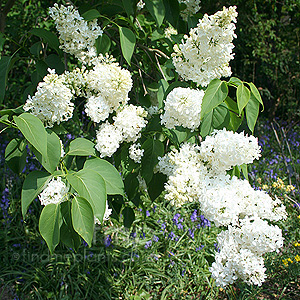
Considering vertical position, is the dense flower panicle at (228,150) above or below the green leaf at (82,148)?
above

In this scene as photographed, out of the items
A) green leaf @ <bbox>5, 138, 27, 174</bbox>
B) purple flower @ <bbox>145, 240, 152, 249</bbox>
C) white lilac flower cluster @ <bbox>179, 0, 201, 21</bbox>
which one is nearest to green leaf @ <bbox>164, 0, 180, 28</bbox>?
white lilac flower cluster @ <bbox>179, 0, 201, 21</bbox>

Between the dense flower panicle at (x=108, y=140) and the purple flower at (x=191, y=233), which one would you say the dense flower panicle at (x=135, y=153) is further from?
the purple flower at (x=191, y=233)

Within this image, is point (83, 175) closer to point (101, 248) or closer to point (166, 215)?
point (101, 248)

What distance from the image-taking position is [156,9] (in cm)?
141

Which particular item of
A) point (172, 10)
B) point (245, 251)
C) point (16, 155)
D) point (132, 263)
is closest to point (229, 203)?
point (245, 251)

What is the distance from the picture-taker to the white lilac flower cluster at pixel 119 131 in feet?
4.20

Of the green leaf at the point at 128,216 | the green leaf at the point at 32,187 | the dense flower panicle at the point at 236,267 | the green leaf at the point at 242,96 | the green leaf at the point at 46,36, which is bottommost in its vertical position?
the green leaf at the point at 128,216

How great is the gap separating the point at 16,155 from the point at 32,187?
0.31m

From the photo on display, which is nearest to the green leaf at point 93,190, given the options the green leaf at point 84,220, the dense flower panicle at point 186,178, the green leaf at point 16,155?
the green leaf at point 84,220

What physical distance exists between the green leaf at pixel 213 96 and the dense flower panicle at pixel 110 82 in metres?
0.31

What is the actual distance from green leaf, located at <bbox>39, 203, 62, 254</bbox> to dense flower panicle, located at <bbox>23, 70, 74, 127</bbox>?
1.06 ft

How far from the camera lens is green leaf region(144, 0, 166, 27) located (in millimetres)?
1392

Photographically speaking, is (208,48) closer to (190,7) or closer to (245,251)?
(245,251)

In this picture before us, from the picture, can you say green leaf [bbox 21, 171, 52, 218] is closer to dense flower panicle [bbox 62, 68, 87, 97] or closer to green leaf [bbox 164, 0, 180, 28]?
dense flower panicle [bbox 62, 68, 87, 97]
